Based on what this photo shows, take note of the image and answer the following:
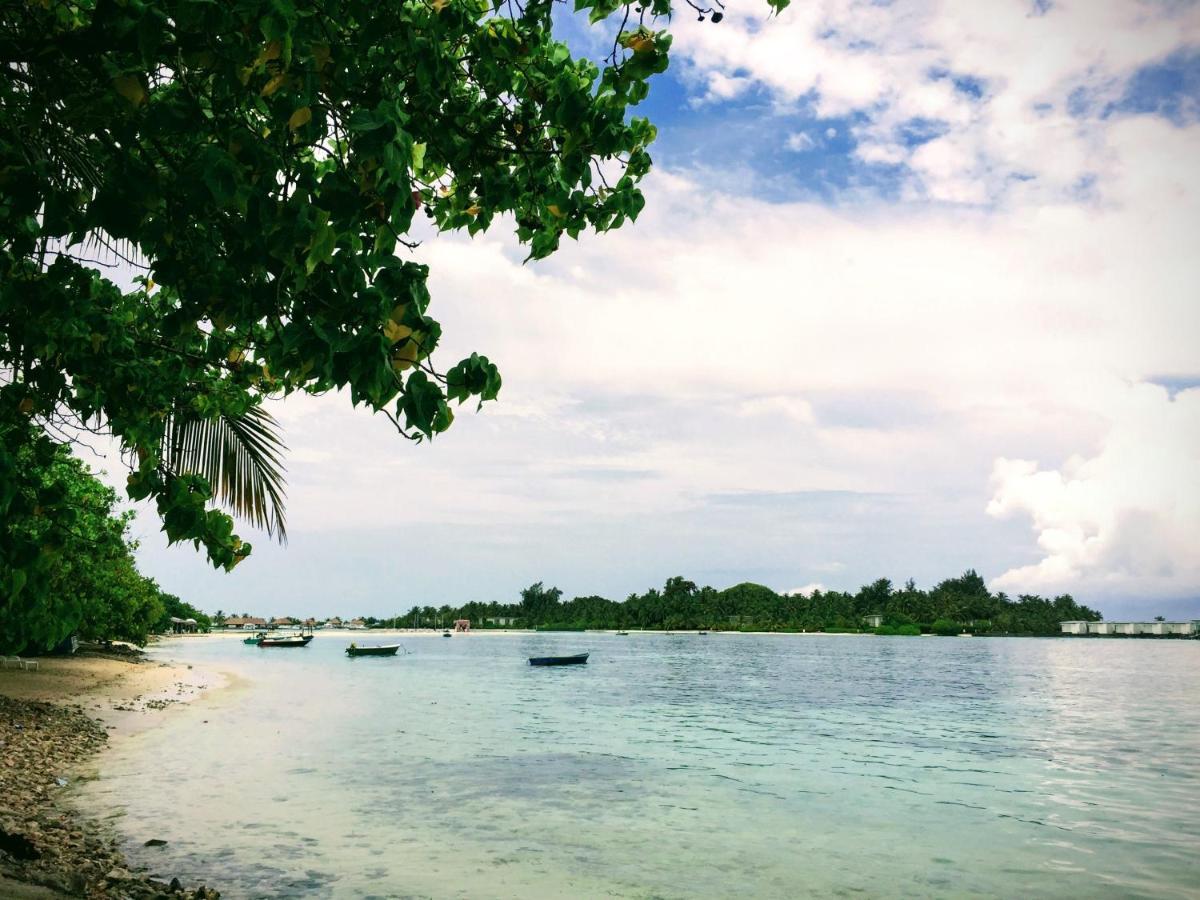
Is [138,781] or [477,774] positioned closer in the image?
[138,781]

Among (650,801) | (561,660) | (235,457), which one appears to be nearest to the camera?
(235,457)

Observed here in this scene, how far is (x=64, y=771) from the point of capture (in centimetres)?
1645

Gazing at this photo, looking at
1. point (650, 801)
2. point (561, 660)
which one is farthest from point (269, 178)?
point (561, 660)

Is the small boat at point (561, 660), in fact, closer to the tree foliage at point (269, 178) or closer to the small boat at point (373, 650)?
the small boat at point (373, 650)

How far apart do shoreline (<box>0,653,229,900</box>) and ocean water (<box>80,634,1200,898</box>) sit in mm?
666

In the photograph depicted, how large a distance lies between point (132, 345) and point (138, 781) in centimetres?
1382

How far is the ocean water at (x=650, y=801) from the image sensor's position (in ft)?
40.3

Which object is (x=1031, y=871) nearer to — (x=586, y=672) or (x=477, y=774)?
(x=477, y=774)

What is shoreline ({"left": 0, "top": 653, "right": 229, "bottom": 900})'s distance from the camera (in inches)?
340

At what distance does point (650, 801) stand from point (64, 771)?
457 inches

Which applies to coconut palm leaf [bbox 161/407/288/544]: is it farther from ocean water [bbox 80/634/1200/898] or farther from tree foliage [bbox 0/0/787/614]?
ocean water [bbox 80/634/1200/898]

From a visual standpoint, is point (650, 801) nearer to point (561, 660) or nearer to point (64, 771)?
point (64, 771)

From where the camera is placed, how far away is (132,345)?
6.00 meters

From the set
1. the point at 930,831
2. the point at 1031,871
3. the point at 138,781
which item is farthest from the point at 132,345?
the point at 930,831
